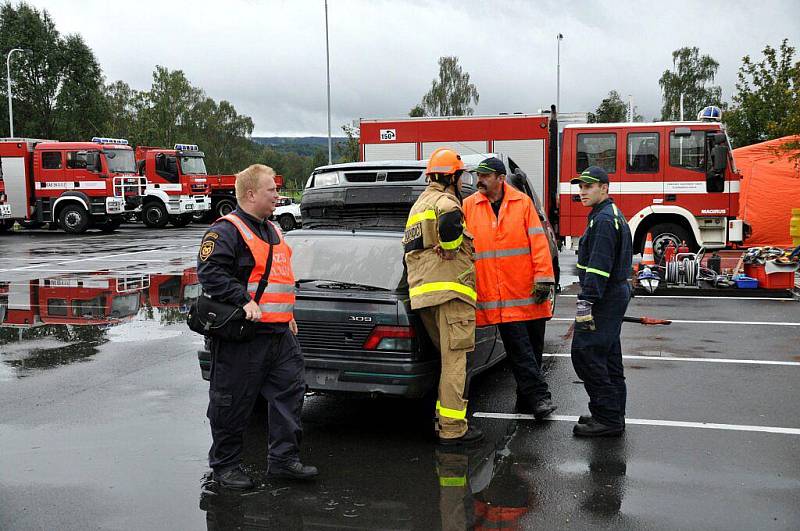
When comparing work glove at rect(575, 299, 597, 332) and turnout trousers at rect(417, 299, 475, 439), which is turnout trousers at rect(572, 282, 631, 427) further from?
turnout trousers at rect(417, 299, 475, 439)

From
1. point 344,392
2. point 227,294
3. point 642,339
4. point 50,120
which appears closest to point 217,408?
point 227,294

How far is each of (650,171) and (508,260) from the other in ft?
31.0

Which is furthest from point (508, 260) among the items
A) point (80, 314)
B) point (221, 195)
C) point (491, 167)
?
point (221, 195)

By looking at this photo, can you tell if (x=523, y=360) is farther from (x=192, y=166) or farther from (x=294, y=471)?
(x=192, y=166)

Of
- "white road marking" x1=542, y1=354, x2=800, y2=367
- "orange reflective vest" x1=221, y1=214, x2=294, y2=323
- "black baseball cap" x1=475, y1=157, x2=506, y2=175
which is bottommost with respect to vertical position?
"white road marking" x1=542, y1=354, x2=800, y2=367

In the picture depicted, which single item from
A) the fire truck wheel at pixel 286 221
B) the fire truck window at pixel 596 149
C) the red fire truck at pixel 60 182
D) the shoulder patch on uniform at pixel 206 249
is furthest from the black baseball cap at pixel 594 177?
the red fire truck at pixel 60 182

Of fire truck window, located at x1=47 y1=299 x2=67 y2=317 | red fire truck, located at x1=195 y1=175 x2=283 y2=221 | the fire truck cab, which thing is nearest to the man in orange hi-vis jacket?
fire truck window, located at x1=47 y1=299 x2=67 y2=317

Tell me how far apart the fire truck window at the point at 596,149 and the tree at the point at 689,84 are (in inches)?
2128

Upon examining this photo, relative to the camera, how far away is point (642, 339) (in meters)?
9.20

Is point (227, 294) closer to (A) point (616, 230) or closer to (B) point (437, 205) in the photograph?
(B) point (437, 205)

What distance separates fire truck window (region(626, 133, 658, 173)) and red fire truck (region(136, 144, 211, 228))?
22.7 meters

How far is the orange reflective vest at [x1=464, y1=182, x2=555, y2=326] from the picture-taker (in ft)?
19.1

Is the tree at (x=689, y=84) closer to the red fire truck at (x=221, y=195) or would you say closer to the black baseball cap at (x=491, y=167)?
the red fire truck at (x=221, y=195)

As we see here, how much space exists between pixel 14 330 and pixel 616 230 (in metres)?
7.71
